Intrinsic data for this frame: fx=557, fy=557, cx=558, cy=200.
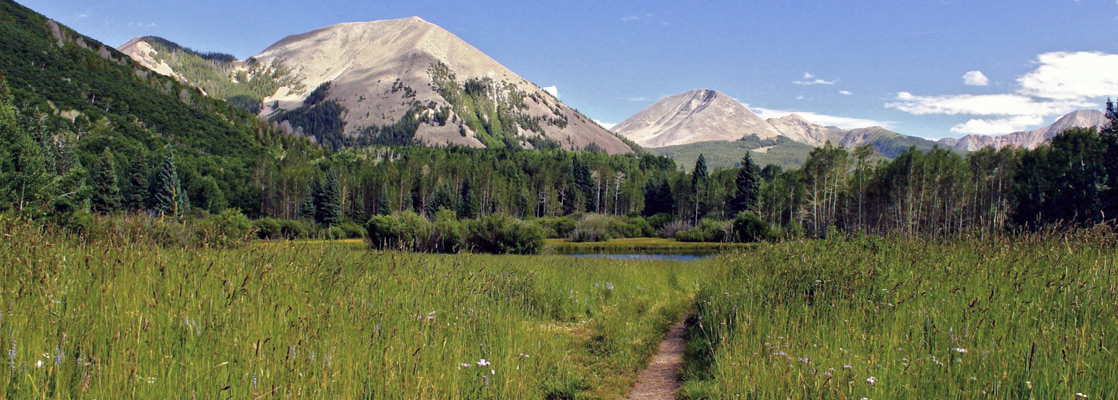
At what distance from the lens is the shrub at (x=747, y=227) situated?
192 ft

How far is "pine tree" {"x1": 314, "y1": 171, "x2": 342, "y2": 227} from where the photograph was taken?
89500mm

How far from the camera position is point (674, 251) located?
183 ft

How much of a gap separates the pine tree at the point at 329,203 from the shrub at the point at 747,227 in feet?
202

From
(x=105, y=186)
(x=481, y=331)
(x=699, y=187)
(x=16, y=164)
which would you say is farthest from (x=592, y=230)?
(x=481, y=331)

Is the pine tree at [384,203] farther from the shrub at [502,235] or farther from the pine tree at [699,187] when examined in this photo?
the shrub at [502,235]

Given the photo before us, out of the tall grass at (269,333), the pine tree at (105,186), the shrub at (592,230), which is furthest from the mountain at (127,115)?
the tall grass at (269,333)

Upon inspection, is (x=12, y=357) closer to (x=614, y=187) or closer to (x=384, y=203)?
(x=384, y=203)

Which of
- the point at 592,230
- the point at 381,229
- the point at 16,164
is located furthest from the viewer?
the point at 592,230

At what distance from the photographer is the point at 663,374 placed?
6.96m

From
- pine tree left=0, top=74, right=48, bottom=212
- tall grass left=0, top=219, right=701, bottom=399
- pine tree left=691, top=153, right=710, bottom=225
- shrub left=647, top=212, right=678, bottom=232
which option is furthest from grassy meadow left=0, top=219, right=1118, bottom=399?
pine tree left=691, top=153, right=710, bottom=225

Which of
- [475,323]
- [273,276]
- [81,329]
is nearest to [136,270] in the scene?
[273,276]

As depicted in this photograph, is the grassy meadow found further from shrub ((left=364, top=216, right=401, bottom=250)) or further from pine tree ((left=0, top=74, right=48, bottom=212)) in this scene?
shrub ((left=364, top=216, right=401, bottom=250))

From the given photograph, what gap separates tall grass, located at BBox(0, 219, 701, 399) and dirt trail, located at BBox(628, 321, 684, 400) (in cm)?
21

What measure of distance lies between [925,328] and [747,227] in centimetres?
5785
